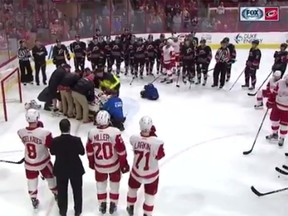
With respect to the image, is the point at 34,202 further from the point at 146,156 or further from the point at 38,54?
the point at 38,54

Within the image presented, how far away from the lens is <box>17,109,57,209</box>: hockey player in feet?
14.1

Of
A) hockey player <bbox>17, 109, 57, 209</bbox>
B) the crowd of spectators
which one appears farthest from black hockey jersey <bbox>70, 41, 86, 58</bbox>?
hockey player <bbox>17, 109, 57, 209</bbox>

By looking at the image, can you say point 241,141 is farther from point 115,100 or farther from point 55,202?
point 55,202

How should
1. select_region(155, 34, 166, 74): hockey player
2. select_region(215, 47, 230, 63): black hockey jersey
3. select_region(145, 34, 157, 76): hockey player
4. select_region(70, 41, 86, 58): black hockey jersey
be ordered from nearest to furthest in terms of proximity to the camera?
select_region(215, 47, 230, 63): black hockey jersey
select_region(145, 34, 157, 76): hockey player
select_region(155, 34, 166, 74): hockey player
select_region(70, 41, 86, 58): black hockey jersey

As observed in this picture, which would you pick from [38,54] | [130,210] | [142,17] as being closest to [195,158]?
[130,210]

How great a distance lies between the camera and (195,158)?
5895mm

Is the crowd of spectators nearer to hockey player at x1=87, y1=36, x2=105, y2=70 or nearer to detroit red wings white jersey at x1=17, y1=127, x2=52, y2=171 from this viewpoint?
hockey player at x1=87, y1=36, x2=105, y2=70

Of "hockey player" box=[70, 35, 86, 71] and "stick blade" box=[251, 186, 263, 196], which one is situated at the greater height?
"hockey player" box=[70, 35, 86, 71]

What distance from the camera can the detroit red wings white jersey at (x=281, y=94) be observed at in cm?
582

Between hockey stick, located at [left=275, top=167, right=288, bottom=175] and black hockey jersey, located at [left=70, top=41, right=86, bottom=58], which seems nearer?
hockey stick, located at [left=275, top=167, right=288, bottom=175]

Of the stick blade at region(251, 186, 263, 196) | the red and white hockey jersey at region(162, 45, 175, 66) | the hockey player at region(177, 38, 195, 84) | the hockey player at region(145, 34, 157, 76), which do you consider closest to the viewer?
the stick blade at region(251, 186, 263, 196)

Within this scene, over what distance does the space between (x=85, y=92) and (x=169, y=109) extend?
5.36 ft

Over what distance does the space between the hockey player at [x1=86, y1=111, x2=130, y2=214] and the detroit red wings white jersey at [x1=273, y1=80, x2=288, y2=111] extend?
2529 mm

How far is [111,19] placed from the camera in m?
12.8
